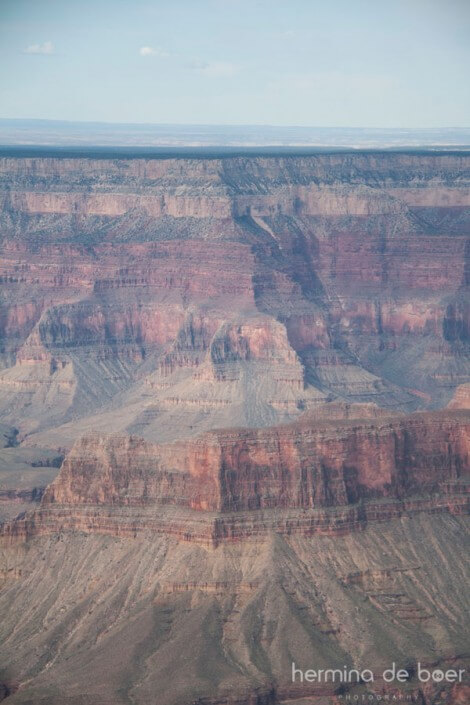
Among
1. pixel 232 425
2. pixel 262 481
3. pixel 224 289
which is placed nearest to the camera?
pixel 262 481

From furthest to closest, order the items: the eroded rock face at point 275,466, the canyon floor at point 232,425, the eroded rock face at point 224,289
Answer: the eroded rock face at point 224,289 → the eroded rock face at point 275,466 → the canyon floor at point 232,425

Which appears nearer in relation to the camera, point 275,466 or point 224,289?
point 275,466

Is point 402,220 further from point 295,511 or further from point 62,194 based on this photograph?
point 295,511

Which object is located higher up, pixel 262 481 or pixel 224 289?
pixel 262 481

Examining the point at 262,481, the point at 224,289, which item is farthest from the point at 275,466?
the point at 224,289

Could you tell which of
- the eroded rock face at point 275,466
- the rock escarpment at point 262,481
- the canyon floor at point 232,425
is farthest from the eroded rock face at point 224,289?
the rock escarpment at point 262,481

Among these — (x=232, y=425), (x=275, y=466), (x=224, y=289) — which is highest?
(x=275, y=466)

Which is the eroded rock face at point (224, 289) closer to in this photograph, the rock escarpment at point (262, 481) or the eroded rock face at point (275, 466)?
the eroded rock face at point (275, 466)

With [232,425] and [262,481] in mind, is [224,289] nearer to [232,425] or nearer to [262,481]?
[232,425]

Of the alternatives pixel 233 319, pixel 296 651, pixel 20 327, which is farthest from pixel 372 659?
pixel 20 327
